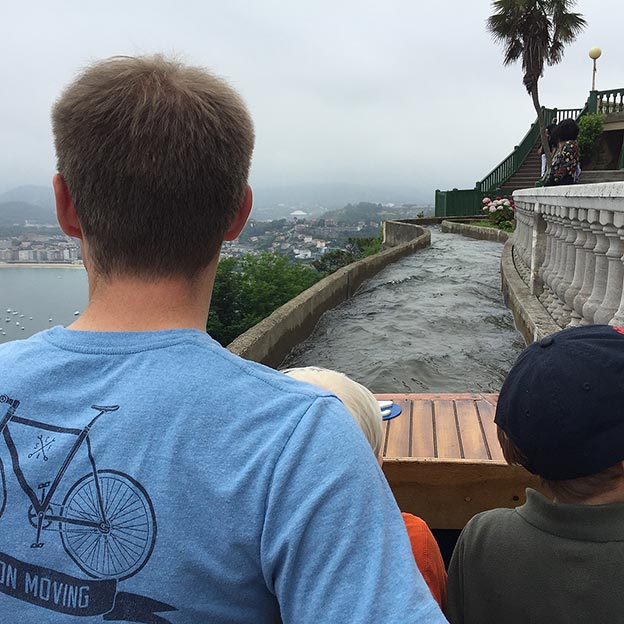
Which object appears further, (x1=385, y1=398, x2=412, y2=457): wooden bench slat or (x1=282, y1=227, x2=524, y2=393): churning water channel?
(x1=282, y1=227, x2=524, y2=393): churning water channel

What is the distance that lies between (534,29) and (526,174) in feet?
26.2

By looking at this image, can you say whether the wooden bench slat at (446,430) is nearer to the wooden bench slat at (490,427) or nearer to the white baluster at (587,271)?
the wooden bench slat at (490,427)

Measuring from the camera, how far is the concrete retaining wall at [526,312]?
4642 mm

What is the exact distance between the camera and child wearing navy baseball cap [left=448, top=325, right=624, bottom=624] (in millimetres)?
1272

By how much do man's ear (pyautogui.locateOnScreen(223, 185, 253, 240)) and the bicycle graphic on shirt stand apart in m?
0.41

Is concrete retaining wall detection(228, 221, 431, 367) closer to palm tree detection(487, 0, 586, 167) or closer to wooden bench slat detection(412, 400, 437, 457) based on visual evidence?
wooden bench slat detection(412, 400, 437, 457)

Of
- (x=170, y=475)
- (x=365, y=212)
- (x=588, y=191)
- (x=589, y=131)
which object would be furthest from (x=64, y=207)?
(x=365, y=212)

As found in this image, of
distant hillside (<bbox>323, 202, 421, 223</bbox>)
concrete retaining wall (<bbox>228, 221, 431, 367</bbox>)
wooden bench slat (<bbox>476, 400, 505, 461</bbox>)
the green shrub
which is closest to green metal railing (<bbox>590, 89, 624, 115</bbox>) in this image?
the green shrub

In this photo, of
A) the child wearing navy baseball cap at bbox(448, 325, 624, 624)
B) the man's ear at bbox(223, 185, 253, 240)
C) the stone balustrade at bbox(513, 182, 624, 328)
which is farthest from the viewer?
the stone balustrade at bbox(513, 182, 624, 328)

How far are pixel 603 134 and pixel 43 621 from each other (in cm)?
2716

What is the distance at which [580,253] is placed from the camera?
413cm

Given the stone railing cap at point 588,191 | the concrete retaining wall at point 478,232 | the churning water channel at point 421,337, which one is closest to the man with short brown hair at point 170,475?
the stone railing cap at point 588,191

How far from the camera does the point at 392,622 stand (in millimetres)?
687

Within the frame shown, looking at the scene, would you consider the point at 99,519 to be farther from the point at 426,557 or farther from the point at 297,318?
the point at 297,318
